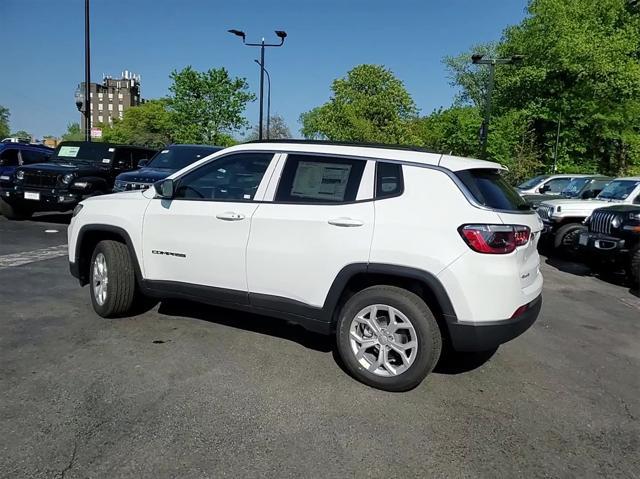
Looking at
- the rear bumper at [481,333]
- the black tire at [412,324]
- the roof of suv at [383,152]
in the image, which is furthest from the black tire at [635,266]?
the black tire at [412,324]

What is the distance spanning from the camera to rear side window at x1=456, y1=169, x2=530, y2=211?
3646 mm

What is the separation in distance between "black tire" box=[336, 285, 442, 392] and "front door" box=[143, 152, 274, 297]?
3.13 ft

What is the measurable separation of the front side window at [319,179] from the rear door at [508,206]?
779 mm

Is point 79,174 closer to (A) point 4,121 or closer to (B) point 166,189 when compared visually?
(B) point 166,189

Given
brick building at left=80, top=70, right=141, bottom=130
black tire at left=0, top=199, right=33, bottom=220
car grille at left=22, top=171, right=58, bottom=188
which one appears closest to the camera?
car grille at left=22, top=171, right=58, bottom=188

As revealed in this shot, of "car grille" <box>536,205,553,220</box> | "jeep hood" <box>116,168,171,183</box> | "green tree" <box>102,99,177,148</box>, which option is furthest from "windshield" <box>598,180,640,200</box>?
"green tree" <box>102,99,177,148</box>

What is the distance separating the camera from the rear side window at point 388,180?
3.73 meters

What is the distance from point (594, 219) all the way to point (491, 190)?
619 cm

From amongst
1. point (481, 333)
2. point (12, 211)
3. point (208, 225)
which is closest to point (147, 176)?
point (12, 211)

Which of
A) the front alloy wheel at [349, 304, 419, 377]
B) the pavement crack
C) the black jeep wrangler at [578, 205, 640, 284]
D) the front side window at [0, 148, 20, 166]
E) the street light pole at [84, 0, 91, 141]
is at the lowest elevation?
the pavement crack

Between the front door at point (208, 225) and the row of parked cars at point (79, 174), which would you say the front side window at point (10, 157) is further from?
the front door at point (208, 225)

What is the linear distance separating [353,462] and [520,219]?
2.02 m

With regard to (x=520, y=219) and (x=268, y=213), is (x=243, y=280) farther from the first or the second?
(x=520, y=219)

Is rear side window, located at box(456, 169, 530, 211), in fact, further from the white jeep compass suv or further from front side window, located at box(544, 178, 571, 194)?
front side window, located at box(544, 178, 571, 194)
